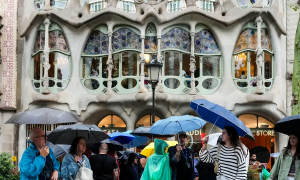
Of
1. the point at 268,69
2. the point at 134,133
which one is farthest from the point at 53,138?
the point at 268,69

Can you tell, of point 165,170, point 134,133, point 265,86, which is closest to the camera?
point 165,170

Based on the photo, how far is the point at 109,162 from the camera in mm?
11242

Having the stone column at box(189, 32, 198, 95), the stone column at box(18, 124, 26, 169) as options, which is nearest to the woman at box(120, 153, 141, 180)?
the stone column at box(189, 32, 198, 95)

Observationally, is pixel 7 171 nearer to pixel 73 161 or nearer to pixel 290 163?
pixel 73 161

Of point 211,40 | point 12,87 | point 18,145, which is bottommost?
point 18,145

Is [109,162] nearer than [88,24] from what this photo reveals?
Yes

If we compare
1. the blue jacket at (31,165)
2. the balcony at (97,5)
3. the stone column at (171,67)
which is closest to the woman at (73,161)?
the blue jacket at (31,165)

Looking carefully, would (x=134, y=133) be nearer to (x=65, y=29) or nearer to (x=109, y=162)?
(x=109, y=162)

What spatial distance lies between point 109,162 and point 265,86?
18823 millimetres

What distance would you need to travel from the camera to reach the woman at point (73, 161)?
9867 mm

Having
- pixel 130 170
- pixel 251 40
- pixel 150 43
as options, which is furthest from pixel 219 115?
pixel 251 40

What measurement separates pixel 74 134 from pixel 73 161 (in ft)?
8.44

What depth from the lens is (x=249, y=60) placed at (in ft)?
94.6

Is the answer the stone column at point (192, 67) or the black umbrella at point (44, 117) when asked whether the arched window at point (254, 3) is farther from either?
the black umbrella at point (44, 117)
